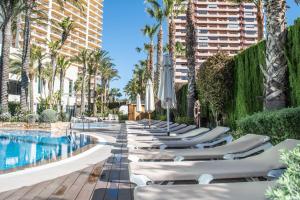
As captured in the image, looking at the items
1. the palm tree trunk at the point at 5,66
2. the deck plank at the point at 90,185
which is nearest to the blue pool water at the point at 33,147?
the deck plank at the point at 90,185

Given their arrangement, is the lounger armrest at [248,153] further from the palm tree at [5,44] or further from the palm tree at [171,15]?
the palm tree at [5,44]

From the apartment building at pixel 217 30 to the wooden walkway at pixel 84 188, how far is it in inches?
3703

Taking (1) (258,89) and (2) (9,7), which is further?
(2) (9,7)

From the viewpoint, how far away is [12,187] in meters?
5.66

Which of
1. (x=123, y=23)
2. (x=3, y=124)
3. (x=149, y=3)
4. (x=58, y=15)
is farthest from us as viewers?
(x=58, y=15)

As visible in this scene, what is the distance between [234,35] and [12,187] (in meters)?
103

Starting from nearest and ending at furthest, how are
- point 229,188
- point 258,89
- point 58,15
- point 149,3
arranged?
1. point 229,188
2. point 258,89
3. point 149,3
4. point 58,15

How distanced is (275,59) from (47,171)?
21.0ft

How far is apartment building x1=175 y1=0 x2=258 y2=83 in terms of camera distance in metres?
101

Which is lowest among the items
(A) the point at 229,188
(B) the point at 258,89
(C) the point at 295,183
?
(A) the point at 229,188

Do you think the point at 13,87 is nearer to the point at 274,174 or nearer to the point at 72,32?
the point at 274,174

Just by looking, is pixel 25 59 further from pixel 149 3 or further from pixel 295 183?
pixel 295 183

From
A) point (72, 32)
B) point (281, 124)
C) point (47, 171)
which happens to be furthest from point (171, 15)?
point (72, 32)

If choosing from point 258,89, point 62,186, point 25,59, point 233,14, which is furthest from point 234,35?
point 62,186
